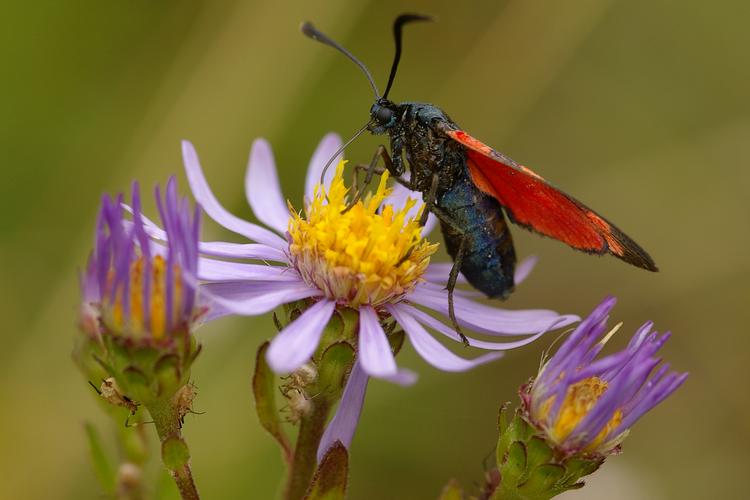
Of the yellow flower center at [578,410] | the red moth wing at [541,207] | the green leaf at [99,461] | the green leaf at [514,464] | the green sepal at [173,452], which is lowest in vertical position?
the green leaf at [99,461]

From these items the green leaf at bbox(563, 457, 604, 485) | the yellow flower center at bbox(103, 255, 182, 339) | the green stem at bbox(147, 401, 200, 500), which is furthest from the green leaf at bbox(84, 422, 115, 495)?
the green leaf at bbox(563, 457, 604, 485)

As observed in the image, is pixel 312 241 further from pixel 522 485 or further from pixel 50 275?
pixel 50 275

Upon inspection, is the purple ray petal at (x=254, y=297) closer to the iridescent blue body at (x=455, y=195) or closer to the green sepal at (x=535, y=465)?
the iridescent blue body at (x=455, y=195)

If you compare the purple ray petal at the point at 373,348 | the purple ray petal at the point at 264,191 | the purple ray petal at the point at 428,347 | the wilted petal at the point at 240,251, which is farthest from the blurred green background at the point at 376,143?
the purple ray petal at the point at 373,348

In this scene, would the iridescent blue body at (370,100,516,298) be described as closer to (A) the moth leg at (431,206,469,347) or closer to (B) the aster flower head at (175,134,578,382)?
(A) the moth leg at (431,206,469,347)

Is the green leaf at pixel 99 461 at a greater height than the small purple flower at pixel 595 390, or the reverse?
the small purple flower at pixel 595 390
